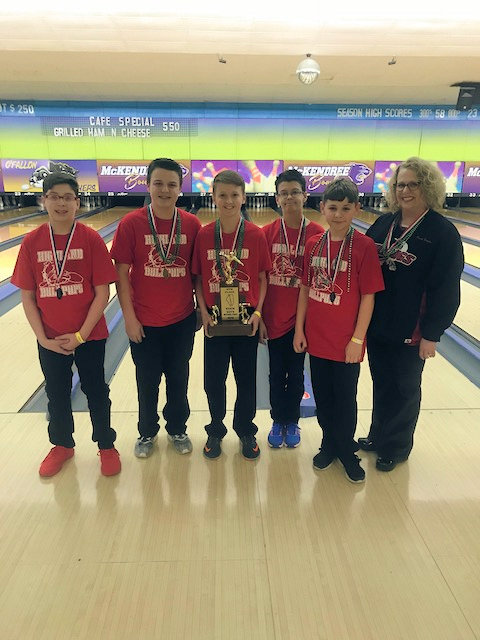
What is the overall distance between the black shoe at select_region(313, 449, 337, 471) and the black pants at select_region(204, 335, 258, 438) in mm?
279

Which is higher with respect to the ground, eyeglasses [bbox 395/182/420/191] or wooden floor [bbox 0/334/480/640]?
eyeglasses [bbox 395/182/420/191]

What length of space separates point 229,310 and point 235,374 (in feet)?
1.02

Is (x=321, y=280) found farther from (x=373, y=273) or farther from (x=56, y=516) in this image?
(x=56, y=516)

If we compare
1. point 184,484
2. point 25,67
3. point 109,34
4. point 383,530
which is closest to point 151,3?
point 109,34

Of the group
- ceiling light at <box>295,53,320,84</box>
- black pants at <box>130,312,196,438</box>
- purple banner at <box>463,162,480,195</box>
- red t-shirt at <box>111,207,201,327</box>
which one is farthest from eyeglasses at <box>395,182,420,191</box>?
purple banner at <box>463,162,480,195</box>

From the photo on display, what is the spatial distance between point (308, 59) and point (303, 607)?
212 inches

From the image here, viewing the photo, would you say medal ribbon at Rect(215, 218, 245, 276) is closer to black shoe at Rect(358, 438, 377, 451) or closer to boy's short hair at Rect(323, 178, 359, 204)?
boy's short hair at Rect(323, 178, 359, 204)

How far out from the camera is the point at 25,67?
5625 millimetres

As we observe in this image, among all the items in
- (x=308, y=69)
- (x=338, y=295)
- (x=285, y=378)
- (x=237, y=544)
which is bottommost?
(x=237, y=544)

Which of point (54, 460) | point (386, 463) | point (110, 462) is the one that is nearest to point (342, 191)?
point (386, 463)

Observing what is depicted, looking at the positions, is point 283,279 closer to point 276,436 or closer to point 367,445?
point 276,436

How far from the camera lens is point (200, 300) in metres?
1.80

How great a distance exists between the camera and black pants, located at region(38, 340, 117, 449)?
1.72 meters

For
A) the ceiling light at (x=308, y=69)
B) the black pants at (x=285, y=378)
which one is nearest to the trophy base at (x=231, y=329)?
the black pants at (x=285, y=378)
